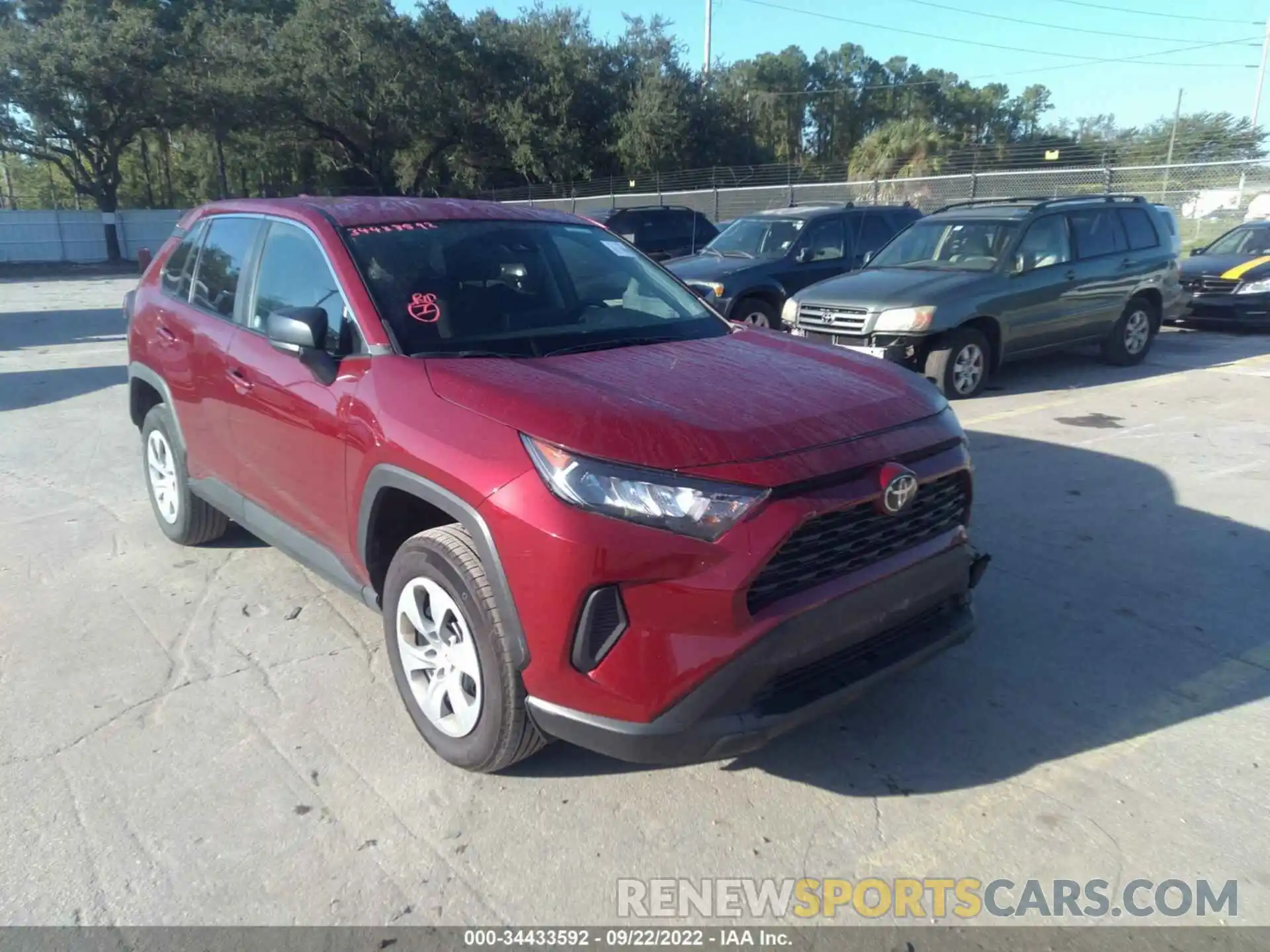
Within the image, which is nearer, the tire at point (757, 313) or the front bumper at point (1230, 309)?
the tire at point (757, 313)

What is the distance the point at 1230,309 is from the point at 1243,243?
171 cm

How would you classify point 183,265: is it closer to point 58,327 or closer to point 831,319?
point 831,319

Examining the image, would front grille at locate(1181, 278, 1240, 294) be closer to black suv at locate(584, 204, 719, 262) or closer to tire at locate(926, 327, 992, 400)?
tire at locate(926, 327, 992, 400)

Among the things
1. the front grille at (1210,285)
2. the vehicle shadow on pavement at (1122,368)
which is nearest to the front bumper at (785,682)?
the vehicle shadow on pavement at (1122,368)

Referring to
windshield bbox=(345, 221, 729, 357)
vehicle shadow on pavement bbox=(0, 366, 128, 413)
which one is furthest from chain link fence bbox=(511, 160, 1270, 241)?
windshield bbox=(345, 221, 729, 357)

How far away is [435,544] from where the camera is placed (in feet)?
9.78

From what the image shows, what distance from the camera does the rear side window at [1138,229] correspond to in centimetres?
1027

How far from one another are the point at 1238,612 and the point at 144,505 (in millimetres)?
5985

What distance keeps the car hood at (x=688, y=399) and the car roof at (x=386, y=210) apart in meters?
0.97

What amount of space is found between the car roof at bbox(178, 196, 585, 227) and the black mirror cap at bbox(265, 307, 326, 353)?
0.56 meters

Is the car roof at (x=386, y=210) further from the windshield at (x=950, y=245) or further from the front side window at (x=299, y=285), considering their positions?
the windshield at (x=950, y=245)
